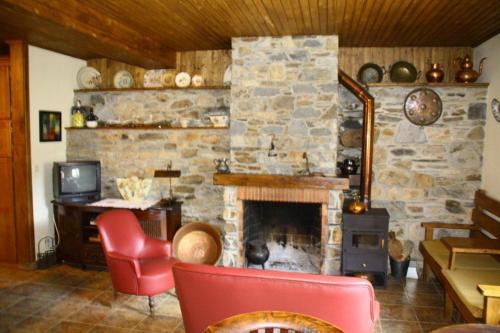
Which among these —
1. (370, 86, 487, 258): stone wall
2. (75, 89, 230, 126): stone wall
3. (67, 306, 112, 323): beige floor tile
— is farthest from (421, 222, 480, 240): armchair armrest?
(67, 306, 112, 323): beige floor tile

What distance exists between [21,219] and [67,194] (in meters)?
0.57

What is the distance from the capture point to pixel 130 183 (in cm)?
497

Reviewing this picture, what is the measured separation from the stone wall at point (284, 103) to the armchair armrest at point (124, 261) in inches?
67.7

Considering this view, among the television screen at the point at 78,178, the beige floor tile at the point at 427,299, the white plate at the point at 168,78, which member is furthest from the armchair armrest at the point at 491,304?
the television screen at the point at 78,178

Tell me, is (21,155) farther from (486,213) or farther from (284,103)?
(486,213)

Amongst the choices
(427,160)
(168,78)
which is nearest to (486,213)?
(427,160)

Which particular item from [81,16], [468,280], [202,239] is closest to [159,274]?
[202,239]

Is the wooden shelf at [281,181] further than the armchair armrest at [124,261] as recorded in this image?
Yes

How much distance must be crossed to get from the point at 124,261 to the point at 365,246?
256cm

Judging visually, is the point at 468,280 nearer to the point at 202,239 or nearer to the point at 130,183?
the point at 202,239

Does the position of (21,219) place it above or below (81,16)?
below

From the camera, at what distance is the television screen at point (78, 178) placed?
490 cm

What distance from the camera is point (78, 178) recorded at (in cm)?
505

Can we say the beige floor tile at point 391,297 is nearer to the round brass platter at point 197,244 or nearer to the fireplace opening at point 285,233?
the fireplace opening at point 285,233
